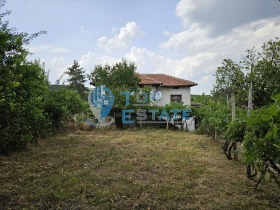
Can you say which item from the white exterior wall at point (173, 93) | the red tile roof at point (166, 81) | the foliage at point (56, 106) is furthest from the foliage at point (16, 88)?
the white exterior wall at point (173, 93)

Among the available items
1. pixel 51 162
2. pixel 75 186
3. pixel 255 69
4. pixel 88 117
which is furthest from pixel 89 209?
pixel 88 117

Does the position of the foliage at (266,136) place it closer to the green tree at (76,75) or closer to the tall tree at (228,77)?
the tall tree at (228,77)

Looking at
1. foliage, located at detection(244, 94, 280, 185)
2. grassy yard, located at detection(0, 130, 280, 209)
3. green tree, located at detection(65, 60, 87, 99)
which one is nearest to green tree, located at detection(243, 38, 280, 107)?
grassy yard, located at detection(0, 130, 280, 209)

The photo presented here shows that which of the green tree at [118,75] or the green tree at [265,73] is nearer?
the green tree at [265,73]

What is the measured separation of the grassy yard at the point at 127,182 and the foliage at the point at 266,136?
1.35m

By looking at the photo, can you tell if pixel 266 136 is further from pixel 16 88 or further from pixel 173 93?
pixel 173 93

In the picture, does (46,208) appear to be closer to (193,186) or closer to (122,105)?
(193,186)

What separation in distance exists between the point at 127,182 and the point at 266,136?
320 centimetres

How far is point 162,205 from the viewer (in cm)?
385

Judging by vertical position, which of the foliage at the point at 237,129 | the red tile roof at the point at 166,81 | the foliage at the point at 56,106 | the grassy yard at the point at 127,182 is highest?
the red tile roof at the point at 166,81

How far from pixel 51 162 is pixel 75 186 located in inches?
88.7

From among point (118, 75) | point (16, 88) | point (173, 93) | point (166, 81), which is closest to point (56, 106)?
point (16, 88)

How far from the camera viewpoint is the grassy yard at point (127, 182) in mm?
3928

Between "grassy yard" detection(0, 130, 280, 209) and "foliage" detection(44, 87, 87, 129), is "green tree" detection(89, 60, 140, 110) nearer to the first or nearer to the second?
"foliage" detection(44, 87, 87, 129)
